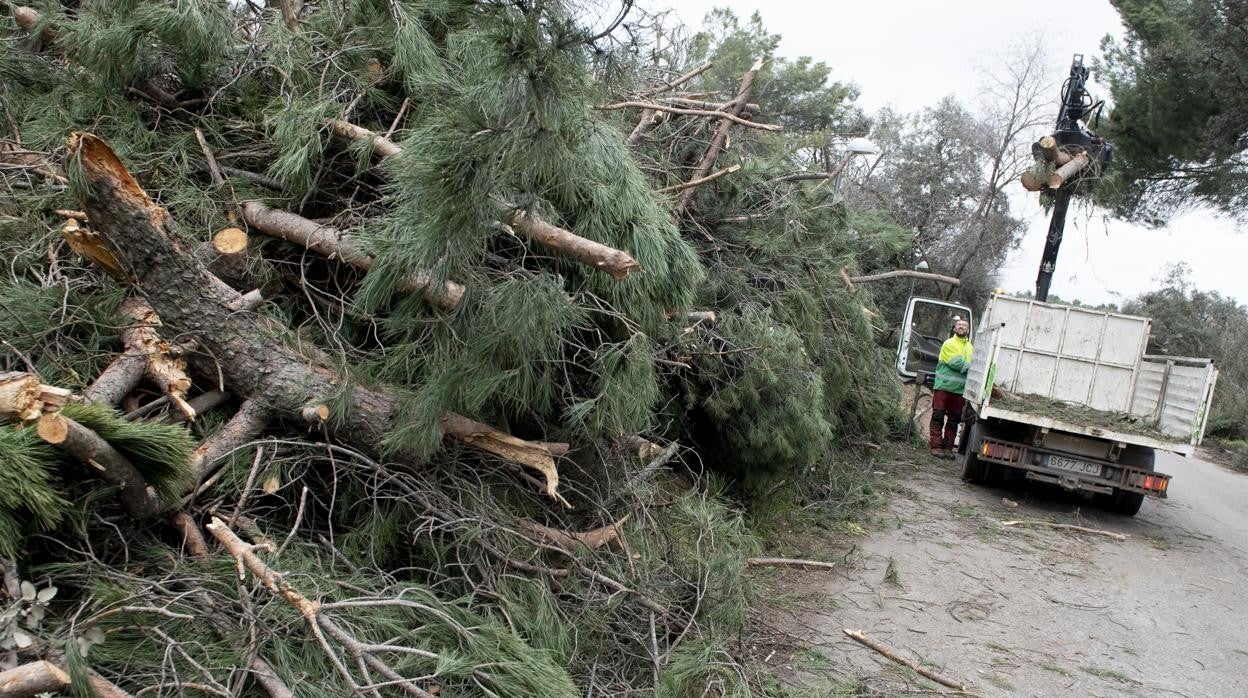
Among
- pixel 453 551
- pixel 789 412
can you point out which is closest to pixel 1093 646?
pixel 789 412

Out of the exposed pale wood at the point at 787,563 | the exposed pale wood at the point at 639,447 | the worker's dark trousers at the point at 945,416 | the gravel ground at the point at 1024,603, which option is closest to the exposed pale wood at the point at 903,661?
the gravel ground at the point at 1024,603

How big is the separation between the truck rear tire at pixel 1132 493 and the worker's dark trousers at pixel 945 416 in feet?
6.83

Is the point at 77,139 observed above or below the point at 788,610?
above

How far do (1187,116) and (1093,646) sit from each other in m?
11.2

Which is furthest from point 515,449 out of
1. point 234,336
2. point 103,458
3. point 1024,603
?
point 1024,603

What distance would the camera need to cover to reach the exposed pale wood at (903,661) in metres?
3.82

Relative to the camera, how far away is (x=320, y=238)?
3621 millimetres

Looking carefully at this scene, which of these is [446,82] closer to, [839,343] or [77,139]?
[77,139]

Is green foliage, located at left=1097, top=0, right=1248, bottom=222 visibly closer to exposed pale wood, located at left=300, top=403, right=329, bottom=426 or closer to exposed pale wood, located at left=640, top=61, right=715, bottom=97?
exposed pale wood, located at left=640, top=61, right=715, bottom=97

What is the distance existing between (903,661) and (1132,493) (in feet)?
18.3

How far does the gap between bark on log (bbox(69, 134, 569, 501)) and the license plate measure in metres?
6.34

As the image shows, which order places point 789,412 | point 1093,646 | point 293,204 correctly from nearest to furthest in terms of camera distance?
point 293,204, point 1093,646, point 789,412

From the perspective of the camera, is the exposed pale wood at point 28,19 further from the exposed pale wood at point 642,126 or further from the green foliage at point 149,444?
the exposed pale wood at point 642,126

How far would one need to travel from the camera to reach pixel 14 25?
15.2 feet
